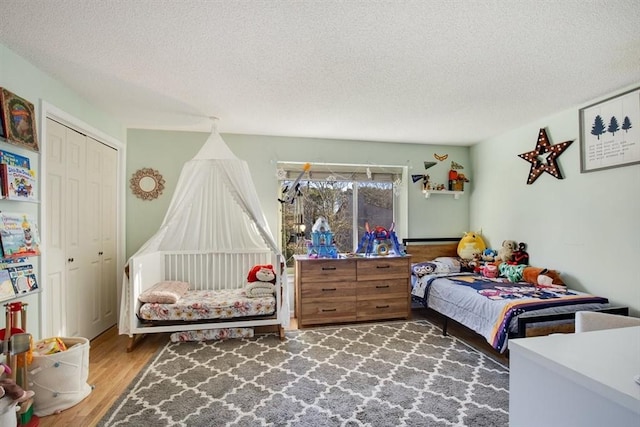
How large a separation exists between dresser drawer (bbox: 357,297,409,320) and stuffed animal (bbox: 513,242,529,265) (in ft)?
4.57

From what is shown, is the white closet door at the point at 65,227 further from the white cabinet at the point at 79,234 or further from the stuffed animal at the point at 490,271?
the stuffed animal at the point at 490,271

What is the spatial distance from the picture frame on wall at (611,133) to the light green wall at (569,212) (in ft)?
Answer: 0.22

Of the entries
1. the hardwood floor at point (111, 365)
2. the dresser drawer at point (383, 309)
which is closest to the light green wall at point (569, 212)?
the hardwood floor at point (111, 365)

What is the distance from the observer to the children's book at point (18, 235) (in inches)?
82.5

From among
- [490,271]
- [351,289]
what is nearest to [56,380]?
[351,289]

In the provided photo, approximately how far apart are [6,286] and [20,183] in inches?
27.4

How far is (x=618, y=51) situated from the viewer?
219 cm

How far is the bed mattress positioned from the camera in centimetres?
313

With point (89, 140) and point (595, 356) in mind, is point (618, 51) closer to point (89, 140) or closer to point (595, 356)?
point (595, 356)

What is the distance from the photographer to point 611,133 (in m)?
2.94

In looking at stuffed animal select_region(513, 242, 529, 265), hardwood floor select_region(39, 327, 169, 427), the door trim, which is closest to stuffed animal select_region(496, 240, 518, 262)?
stuffed animal select_region(513, 242, 529, 265)

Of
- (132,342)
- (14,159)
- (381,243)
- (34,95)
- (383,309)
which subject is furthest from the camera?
(381,243)

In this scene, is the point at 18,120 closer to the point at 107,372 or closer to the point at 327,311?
the point at 107,372

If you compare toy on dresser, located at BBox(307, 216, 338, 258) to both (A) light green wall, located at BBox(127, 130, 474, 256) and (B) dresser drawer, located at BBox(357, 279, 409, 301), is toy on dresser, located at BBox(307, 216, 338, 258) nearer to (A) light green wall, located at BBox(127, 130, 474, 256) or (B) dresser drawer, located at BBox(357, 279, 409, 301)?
(B) dresser drawer, located at BBox(357, 279, 409, 301)
